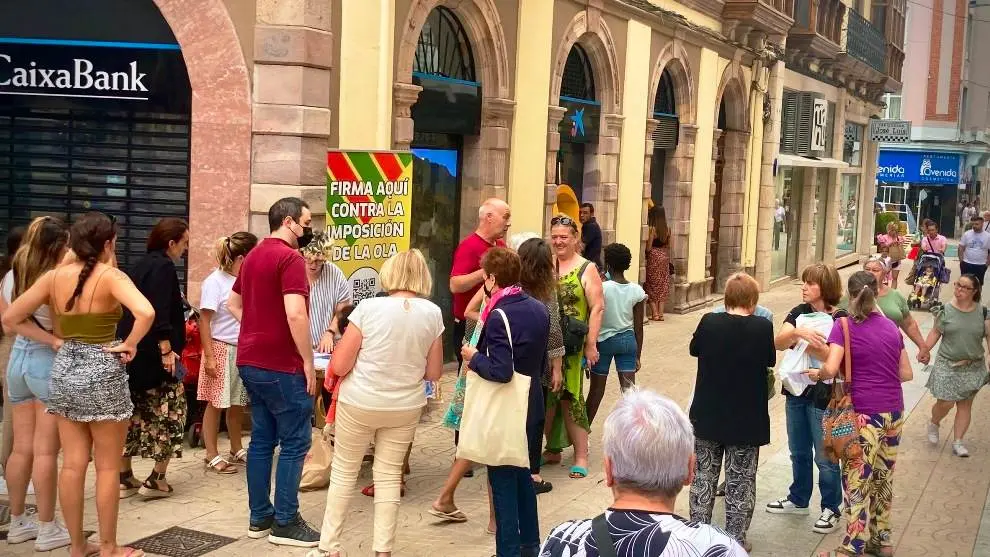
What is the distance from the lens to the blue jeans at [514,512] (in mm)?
6602

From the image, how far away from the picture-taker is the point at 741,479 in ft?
23.0

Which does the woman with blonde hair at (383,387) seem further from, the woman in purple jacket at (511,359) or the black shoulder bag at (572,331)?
the black shoulder bag at (572,331)

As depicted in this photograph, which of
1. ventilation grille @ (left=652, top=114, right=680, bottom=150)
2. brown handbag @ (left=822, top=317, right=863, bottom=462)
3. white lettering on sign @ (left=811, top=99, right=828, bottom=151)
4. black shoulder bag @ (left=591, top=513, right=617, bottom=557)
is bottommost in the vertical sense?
brown handbag @ (left=822, top=317, right=863, bottom=462)

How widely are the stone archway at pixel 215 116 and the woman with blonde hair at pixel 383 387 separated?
3.60 metres

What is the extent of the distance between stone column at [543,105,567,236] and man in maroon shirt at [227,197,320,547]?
7803 millimetres

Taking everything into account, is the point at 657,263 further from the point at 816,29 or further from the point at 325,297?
the point at 325,297

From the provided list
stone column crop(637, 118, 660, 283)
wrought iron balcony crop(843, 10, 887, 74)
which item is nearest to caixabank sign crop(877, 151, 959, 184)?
wrought iron balcony crop(843, 10, 887, 74)

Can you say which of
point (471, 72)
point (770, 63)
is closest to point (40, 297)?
point (471, 72)

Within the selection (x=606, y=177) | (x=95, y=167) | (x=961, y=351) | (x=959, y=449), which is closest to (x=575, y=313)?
(x=961, y=351)

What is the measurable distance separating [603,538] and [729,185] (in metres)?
20.3

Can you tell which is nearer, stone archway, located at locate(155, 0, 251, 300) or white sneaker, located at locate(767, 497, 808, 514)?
white sneaker, located at locate(767, 497, 808, 514)

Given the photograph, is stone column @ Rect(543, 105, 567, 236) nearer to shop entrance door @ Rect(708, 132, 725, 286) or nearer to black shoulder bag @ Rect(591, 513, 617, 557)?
shop entrance door @ Rect(708, 132, 725, 286)

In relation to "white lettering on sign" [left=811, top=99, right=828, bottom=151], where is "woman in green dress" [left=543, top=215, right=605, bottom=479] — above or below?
below

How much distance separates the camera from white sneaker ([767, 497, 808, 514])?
27.3 feet
